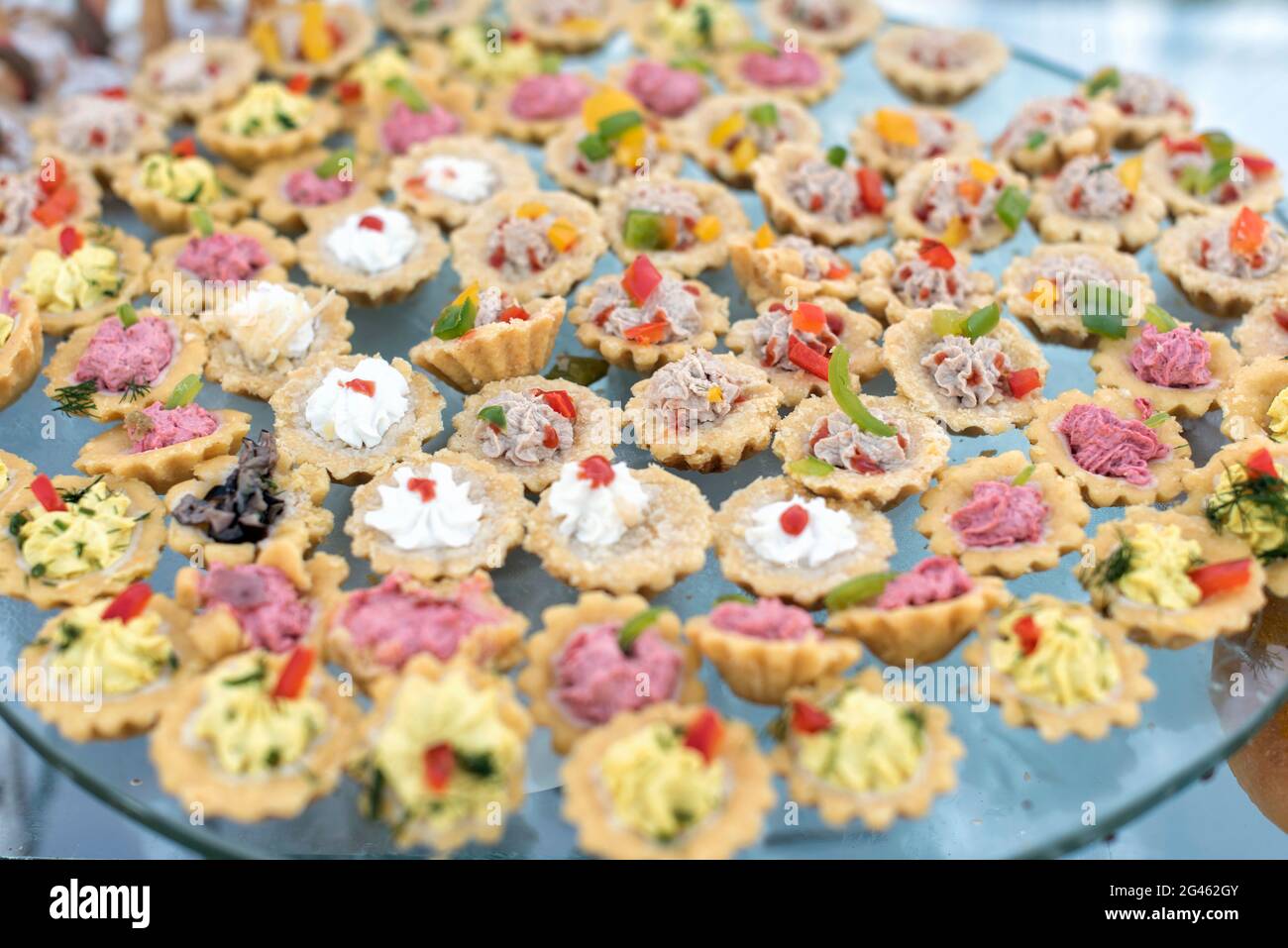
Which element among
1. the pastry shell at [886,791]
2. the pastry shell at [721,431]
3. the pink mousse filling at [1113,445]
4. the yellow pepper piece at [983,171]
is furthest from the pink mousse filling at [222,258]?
the pink mousse filling at [1113,445]

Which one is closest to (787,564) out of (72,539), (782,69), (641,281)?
(641,281)

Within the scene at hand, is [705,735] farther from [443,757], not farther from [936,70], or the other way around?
[936,70]

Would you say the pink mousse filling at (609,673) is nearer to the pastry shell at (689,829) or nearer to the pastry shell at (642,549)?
the pastry shell at (689,829)

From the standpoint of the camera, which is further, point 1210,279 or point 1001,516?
point 1210,279

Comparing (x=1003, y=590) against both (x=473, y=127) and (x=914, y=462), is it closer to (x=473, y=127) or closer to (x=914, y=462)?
(x=914, y=462)

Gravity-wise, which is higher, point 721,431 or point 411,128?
point 411,128

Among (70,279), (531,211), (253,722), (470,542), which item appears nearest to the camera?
(253,722)

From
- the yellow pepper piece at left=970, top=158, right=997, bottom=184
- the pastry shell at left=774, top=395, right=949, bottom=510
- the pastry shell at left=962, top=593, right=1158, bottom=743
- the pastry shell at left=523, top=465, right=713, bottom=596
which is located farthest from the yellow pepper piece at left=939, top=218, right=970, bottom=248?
the pastry shell at left=962, top=593, right=1158, bottom=743
